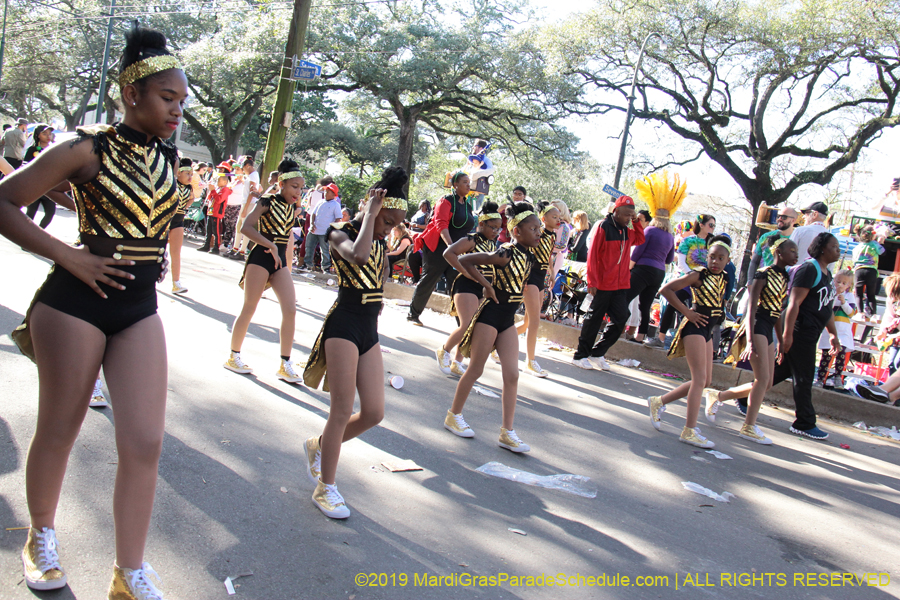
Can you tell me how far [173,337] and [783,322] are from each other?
241 inches

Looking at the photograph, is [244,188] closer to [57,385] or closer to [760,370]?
[760,370]

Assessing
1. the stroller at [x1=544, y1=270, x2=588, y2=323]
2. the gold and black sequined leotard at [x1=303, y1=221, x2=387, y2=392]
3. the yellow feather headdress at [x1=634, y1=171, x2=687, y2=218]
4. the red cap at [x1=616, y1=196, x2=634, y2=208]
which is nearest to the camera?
the gold and black sequined leotard at [x1=303, y1=221, x2=387, y2=392]

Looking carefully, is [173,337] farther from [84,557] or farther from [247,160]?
[247,160]

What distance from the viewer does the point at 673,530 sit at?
4.21 meters

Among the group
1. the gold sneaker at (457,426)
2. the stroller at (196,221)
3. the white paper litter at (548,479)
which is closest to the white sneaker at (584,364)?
the gold sneaker at (457,426)

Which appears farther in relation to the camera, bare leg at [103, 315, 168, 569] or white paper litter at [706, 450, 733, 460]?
white paper litter at [706, 450, 733, 460]

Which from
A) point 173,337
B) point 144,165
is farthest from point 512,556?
point 173,337

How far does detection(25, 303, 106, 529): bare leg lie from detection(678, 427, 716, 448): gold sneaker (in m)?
5.08

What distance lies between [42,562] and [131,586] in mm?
434

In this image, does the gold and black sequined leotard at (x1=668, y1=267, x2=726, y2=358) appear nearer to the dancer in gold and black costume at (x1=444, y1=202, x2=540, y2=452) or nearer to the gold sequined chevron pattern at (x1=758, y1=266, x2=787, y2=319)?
the gold sequined chevron pattern at (x1=758, y1=266, x2=787, y2=319)

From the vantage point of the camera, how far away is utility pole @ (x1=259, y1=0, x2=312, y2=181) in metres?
14.8

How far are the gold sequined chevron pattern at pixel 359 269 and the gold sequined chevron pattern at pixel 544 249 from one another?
12.9 feet

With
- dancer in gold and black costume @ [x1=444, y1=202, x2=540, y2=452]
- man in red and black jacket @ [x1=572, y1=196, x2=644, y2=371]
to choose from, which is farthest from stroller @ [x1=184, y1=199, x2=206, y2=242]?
dancer in gold and black costume @ [x1=444, y1=202, x2=540, y2=452]

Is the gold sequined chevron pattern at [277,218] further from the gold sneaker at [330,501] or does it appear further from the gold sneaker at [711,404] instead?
the gold sneaker at [711,404]
